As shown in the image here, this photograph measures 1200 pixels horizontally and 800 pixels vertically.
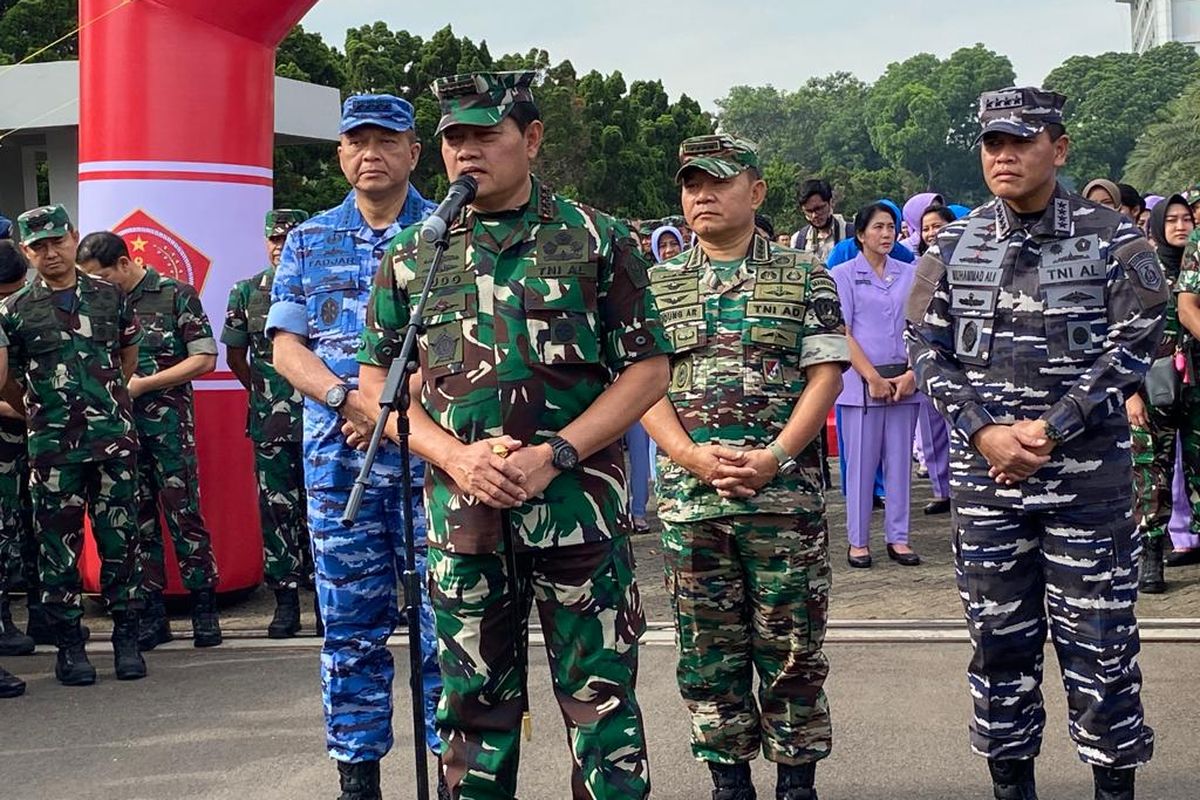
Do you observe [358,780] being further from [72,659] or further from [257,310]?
[257,310]

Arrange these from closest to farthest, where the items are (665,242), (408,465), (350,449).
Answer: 1. (408,465)
2. (350,449)
3. (665,242)

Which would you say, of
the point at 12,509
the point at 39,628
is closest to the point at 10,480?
the point at 12,509

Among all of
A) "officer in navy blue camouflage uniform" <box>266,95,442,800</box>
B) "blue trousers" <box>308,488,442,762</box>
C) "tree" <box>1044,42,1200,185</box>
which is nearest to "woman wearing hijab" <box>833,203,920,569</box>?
"officer in navy blue camouflage uniform" <box>266,95,442,800</box>

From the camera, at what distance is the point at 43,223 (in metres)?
6.62

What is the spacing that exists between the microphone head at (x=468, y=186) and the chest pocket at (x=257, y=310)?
13.9 ft

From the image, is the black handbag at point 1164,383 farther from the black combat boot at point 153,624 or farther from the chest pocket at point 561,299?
the black combat boot at point 153,624

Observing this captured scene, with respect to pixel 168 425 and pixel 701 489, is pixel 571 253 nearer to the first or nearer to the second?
pixel 701 489

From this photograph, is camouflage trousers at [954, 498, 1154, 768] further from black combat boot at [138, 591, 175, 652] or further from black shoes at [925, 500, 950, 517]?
black shoes at [925, 500, 950, 517]

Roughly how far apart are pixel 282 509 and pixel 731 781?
3.69 metres

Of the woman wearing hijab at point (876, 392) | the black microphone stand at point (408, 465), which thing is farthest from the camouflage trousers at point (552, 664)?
the woman wearing hijab at point (876, 392)

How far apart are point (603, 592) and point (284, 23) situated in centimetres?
529

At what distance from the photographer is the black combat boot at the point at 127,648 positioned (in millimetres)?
6781

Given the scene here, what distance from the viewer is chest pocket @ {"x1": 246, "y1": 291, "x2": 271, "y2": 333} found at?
7531mm

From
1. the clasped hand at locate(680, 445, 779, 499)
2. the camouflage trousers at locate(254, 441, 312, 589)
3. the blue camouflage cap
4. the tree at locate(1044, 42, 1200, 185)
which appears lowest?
the camouflage trousers at locate(254, 441, 312, 589)
